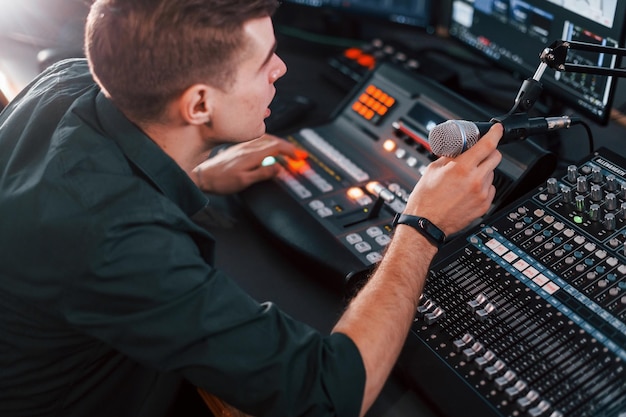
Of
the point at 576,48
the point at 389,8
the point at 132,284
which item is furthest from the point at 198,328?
the point at 389,8

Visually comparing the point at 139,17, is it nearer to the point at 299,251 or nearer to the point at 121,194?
the point at 121,194

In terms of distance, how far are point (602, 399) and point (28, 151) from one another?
859mm

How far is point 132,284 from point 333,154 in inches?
27.8

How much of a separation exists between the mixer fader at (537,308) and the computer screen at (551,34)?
24 cm

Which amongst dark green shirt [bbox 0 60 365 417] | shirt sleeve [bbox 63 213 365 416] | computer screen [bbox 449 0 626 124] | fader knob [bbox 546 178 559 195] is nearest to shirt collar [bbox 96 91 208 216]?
dark green shirt [bbox 0 60 365 417]

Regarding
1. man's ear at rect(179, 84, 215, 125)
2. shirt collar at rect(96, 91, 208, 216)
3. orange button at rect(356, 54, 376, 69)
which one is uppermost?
man's ear at rect(179, 84, 215, 125)

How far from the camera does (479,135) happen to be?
3.64 feet

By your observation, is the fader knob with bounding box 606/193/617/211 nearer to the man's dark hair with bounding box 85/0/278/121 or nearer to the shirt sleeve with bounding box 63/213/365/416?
the shirt sleeve with bounding box 63/213/365/416

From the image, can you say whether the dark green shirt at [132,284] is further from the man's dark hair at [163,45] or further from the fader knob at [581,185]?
the fader knob at [581,185]

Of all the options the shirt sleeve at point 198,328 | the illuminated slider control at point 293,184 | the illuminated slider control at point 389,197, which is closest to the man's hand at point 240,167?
the illuminated slider control at point 293,184

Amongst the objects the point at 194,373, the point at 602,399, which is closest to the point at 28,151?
the point at 194,373

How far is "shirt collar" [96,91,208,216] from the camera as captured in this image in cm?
101

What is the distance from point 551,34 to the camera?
145cm

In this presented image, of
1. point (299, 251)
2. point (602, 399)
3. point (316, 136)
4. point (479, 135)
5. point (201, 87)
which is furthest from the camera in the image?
point (316, 136)
